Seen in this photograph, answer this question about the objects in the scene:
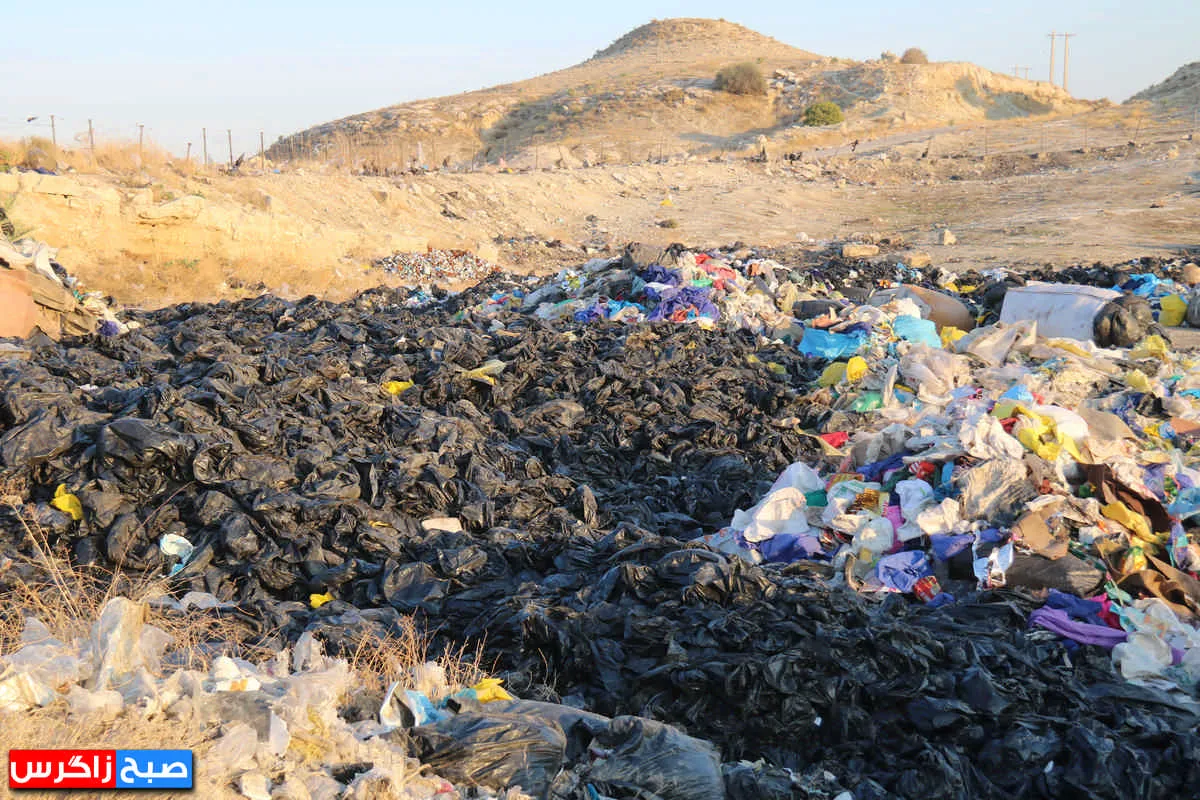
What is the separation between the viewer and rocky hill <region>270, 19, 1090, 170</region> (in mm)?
33312

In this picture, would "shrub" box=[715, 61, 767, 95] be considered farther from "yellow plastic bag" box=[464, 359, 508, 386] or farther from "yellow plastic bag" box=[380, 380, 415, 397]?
"yellow plastic bag" box=[380, 380, 415, 397]

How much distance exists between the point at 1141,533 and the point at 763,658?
8.14ft

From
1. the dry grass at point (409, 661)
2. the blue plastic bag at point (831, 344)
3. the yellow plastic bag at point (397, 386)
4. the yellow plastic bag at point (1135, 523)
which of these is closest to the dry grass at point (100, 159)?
the yellow plastic bag at point (397, 386)

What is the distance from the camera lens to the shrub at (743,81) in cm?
3784

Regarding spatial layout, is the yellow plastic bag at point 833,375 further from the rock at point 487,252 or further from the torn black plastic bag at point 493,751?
the rock at point 487,252

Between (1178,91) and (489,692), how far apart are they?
36.3 m

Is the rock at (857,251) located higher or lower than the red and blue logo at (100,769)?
higher

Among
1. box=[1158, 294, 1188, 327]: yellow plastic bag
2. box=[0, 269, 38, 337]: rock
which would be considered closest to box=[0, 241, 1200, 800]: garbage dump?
box=[0, 269, 38, 337]: rock

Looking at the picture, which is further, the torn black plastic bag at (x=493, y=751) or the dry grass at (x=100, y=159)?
the dry grass at (x=100, y=159)

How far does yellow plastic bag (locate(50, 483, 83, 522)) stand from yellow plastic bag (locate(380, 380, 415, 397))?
2.64m

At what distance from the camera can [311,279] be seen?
13.8 metres

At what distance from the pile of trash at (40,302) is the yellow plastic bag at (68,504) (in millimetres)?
4202

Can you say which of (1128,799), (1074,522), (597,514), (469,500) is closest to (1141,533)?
(1074,522)

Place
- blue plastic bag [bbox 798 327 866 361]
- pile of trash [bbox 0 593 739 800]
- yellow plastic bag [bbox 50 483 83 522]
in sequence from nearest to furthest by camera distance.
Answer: pile of trash [bbox 0 593 739 800] → yellow plastic bag [bbox 50 483 83 522] → blue plastic bag [bbox 798 327 866 361]
